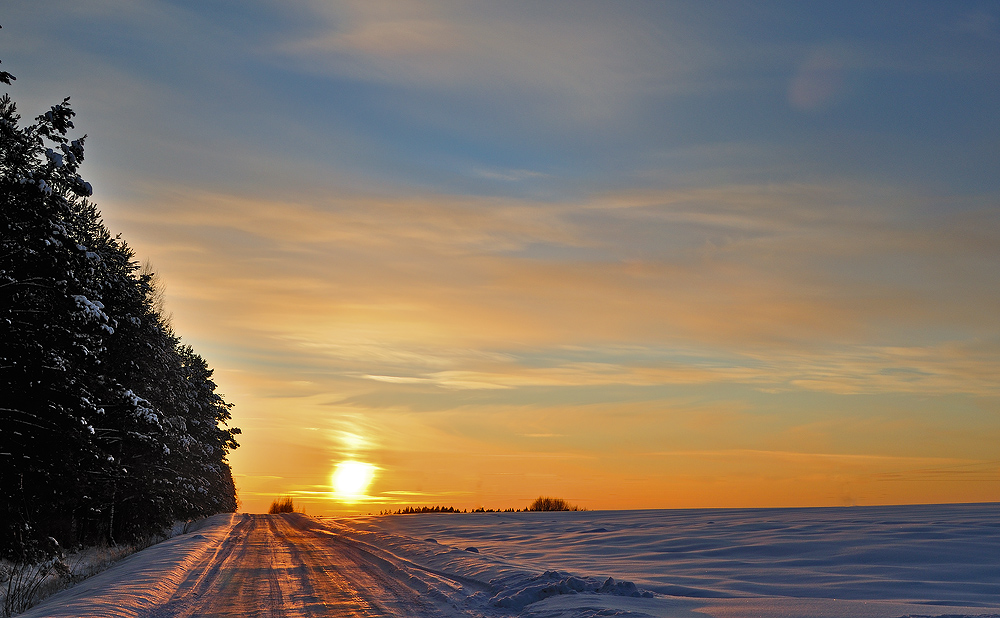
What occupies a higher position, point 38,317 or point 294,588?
point 38,317

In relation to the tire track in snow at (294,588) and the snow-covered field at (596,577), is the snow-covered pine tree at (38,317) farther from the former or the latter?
the tire track in snow at (294,588)

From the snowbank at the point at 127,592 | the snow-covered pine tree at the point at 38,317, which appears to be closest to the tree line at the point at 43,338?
the snow-covered pine tree at the point at 38,317

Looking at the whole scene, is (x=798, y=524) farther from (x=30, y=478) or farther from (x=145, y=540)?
(x=145, y=540)

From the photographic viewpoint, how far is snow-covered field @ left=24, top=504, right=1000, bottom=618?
35.9 ft

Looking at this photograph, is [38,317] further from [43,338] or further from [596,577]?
[596,577]

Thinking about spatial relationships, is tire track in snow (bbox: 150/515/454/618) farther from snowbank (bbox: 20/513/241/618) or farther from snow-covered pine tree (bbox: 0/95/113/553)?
snow-covered pine tree (bbox: 0/95/113/553)

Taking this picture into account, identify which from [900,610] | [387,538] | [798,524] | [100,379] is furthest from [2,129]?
[798,524]

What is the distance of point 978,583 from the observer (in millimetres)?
12773

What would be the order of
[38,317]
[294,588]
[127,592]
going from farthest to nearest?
1. [38,317]
2. [294,588]
3. [127,592]

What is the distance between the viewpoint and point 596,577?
47.5 ft

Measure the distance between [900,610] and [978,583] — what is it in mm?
4559

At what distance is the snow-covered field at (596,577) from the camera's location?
35.9 ft

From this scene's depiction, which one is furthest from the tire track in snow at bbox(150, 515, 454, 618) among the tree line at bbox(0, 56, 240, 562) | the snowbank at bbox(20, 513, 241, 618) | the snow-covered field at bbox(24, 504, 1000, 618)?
the tree line at bbox(0, 56, 240, 562)

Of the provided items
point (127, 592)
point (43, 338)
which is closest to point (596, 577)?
point (127, 592)
